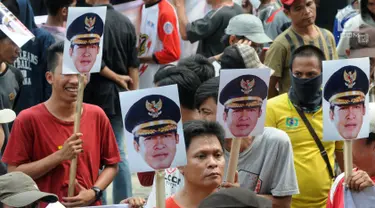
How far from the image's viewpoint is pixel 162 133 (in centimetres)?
553

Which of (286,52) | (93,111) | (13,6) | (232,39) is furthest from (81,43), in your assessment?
(232,39)

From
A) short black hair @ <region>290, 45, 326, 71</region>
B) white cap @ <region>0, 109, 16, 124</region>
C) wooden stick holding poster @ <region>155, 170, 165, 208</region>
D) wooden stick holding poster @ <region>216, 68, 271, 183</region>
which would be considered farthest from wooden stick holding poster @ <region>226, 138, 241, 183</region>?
white cap @ <region>0, 109, 16, 124</region>

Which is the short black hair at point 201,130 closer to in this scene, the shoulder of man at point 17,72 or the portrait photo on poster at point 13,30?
the portrait photo on poster at point 13,30

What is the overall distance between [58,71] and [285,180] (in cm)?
162

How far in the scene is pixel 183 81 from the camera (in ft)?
22.2

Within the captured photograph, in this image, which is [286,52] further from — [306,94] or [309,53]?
[306,94]

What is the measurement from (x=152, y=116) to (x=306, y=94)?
170 cm

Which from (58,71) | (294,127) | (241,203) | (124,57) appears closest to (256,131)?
(294,127)

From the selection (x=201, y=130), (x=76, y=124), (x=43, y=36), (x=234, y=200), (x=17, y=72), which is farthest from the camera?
(x=43, y=36)

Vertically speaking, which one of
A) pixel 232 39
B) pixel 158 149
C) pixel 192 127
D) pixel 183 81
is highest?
pixel 232 39

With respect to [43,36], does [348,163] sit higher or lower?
lower

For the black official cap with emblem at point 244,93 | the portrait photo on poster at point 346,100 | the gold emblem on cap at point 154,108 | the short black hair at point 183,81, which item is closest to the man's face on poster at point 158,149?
the gold emblem on cap at point 154,108

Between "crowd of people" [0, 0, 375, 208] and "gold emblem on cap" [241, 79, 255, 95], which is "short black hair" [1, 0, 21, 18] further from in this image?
"gold emblem on cap" [241, 79, 255, 95]

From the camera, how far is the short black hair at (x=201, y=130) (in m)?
5.64
